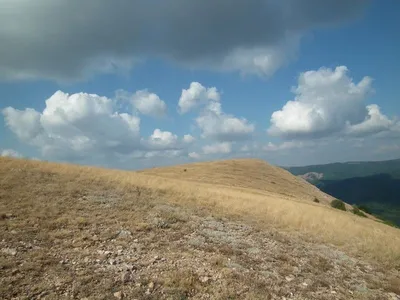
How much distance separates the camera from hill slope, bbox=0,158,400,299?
1128 centimetres

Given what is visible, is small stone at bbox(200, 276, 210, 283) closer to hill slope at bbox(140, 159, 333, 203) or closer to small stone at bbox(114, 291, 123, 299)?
small stone at bbox(114, 291, 123, 299)

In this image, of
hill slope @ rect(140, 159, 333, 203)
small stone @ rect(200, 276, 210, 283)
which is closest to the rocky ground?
small stone @ rect(200, 276, 210, 283)

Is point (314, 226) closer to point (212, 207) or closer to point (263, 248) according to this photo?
point (212, 207)

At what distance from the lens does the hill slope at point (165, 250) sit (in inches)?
444

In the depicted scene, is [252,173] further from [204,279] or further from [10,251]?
[10,251]

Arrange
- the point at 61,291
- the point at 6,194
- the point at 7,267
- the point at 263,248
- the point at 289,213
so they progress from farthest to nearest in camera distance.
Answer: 1. the point at 289,213
2. the point at 6,194
3. the point at 263,248
4. the point at 7,267
5. the point at 61,291

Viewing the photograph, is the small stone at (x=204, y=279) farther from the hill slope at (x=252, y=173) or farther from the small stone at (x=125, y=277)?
the hill slope at (x=252, y=173)

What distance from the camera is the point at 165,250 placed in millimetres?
14727

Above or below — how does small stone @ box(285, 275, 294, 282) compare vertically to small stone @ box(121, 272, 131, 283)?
below

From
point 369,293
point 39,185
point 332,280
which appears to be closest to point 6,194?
point 39,185

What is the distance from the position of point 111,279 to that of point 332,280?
30.1 feet

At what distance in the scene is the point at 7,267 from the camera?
1126cm

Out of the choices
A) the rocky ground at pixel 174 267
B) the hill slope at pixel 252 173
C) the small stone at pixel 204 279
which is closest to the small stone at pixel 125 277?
the rocky ground at pixel 174 267

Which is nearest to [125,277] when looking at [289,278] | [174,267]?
[174,267]
